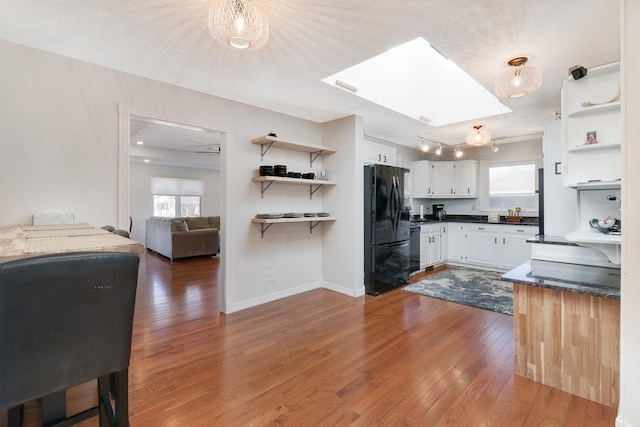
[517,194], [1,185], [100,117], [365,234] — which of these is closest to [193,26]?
[100,117]

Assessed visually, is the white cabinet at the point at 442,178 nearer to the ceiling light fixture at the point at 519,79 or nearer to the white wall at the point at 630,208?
the ceiling light fixture at the point at 519,79

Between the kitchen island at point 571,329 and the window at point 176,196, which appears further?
the window at point 176,196

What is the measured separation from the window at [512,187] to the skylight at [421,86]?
227cm

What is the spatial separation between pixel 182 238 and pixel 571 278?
21.3 ft

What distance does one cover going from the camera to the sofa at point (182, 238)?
6.54 metres

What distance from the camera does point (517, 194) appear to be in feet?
18.9

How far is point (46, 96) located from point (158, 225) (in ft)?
17.7

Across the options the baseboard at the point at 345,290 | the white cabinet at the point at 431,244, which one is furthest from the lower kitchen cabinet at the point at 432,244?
the baseboard at the point at 345,290

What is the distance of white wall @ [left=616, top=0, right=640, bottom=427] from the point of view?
58.0 inches

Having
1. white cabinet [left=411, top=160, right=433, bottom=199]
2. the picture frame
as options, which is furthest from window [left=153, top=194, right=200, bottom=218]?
the picture frame

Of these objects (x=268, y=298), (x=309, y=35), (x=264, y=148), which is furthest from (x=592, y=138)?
(x=268, y=298)

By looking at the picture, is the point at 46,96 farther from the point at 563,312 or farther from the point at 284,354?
the point at 563,312

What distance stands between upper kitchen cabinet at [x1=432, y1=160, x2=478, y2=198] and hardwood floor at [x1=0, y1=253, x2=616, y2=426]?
10.6 feet

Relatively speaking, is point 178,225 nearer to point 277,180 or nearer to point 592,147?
point 277,180
